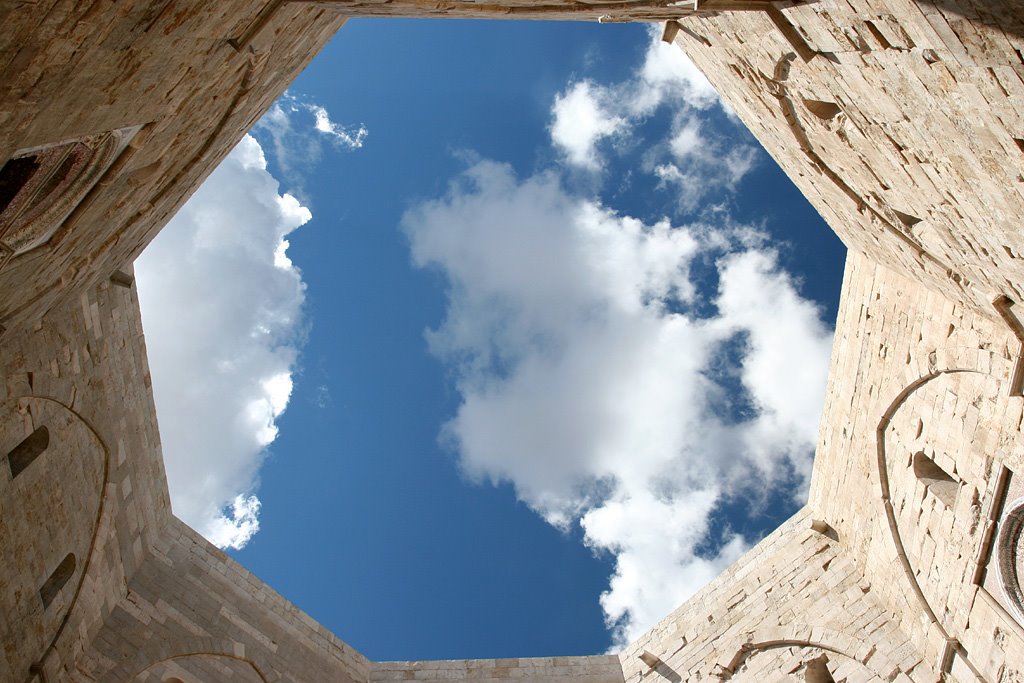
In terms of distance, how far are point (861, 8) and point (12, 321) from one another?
591cm

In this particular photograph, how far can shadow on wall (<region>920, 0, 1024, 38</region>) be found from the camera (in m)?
2.74

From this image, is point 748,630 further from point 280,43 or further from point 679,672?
point 280,43

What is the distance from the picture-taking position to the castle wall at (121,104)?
2.90m

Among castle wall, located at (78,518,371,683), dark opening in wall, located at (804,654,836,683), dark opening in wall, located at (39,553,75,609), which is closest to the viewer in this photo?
dark opening in wall, located at (39,553,75,609)

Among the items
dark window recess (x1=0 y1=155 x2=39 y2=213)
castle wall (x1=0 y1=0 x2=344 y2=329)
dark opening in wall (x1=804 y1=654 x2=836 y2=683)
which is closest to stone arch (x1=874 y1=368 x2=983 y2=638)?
dark opening in wall (x1=804 y1=654 x2=836 y2=683)

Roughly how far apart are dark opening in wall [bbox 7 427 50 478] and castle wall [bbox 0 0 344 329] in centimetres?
104

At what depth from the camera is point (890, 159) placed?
16.3 feet

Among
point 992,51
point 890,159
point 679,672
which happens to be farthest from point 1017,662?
point 992,51

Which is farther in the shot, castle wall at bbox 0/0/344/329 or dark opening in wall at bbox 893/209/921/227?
dark opening in wall at bbox 893/209/921/227

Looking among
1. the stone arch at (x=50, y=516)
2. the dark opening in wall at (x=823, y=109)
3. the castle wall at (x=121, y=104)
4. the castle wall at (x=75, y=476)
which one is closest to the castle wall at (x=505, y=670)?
the castle wall at (x=75, y=476)

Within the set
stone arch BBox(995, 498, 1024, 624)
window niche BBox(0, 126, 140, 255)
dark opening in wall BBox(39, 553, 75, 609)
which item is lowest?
dark opening in wall BBox(39, 553, 75, 609)

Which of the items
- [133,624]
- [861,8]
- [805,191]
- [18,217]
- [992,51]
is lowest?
[133,624]

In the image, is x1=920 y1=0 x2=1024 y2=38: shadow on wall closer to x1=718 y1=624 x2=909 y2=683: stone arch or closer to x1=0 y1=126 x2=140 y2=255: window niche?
x1=0 y1=126 x2=140 y2=255: window niche

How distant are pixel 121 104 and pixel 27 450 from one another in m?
3.72
